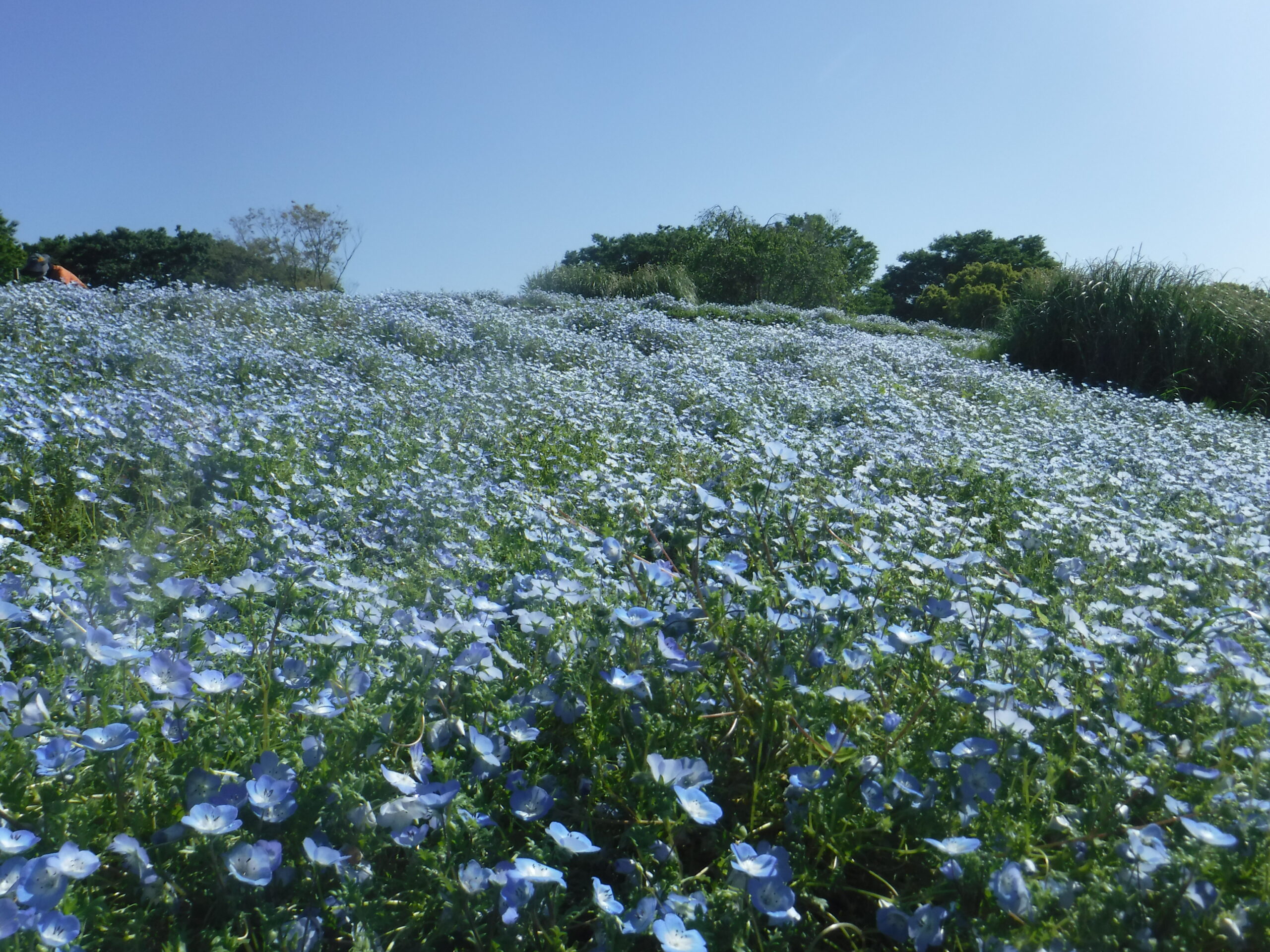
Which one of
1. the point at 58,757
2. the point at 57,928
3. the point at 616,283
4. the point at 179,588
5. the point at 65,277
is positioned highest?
the point at 616,283

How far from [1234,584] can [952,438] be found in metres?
2.79

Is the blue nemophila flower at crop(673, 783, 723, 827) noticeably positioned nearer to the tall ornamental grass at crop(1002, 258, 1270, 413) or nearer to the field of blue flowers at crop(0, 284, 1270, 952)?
the field of blue flowers at crop(0, 284, 1270, 952)

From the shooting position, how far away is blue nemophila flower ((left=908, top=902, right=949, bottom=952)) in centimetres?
130

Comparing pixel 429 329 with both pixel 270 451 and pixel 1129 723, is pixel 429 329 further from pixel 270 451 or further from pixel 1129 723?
pixel 1129 723

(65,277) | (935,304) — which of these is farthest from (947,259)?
(65,277)

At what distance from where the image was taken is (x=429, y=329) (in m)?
8.55

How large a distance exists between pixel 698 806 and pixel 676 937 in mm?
210

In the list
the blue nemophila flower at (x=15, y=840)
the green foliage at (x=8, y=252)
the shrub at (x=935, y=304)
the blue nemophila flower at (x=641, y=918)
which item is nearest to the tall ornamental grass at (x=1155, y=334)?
the blue nemophila flower at (x=641, y=918)

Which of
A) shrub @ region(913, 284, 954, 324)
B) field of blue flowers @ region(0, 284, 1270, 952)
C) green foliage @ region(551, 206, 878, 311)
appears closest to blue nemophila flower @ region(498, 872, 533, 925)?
field of blue flowers @ region(0, 284, 1270, 952)

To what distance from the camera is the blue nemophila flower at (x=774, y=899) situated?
128cm

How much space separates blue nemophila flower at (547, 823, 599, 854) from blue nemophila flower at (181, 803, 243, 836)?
0.51 metres

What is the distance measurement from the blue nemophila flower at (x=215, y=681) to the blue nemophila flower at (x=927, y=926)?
1.31 meters

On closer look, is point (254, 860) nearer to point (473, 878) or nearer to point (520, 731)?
point (473, 878)

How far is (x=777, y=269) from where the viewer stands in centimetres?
2570
